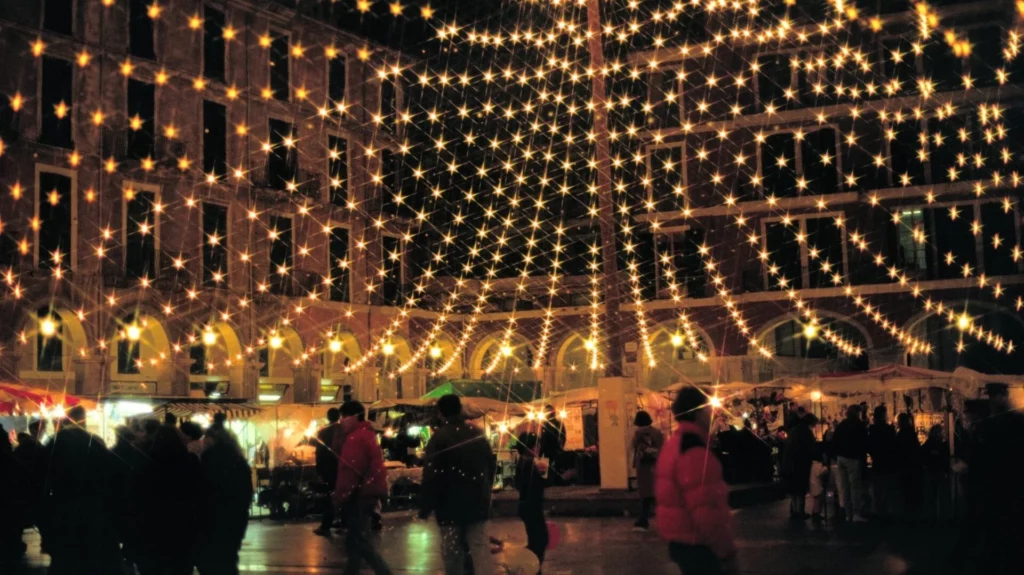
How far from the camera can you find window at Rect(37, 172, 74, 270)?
1065 inches

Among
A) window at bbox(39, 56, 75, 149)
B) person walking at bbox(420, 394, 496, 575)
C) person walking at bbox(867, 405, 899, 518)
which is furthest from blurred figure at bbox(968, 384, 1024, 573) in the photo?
window at bbox(39, 56, 75, 149)

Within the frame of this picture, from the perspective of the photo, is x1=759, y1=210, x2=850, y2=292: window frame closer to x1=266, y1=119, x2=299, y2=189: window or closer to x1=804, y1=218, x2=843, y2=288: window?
x1=804, y1=218, x2=843, y2=288: window

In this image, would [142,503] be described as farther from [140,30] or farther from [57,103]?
[140,30]

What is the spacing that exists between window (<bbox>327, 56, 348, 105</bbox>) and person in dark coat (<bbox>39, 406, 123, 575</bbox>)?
2785 cm

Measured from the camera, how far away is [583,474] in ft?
71.9

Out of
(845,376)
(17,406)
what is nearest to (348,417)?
(17,406)

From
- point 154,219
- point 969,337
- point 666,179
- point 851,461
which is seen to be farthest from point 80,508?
point 666,179

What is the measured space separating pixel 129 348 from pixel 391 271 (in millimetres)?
9645

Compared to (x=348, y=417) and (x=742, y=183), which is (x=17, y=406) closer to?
(x=348, y=417)

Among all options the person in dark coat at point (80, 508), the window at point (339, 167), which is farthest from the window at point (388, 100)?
the person in dark coat at point (80, 508)

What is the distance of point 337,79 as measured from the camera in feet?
116

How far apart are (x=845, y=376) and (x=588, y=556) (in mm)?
9158

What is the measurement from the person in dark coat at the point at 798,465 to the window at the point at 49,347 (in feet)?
58.4

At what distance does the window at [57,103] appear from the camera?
27.3 metres
